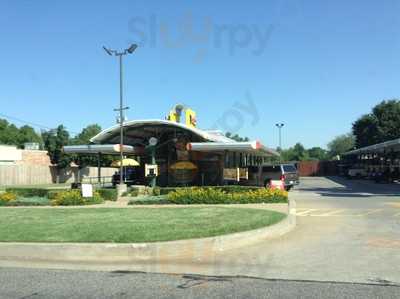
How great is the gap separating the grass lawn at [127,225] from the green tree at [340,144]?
131037 mm

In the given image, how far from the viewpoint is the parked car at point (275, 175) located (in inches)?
1411

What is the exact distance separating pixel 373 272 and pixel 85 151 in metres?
30.7

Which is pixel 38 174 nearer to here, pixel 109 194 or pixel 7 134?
A: pixel 109 194

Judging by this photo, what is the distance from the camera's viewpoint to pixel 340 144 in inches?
5827

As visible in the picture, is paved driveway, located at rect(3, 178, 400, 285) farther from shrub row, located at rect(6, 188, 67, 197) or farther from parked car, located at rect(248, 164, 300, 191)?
parked car, located at rect(248, 164, 300, 191)

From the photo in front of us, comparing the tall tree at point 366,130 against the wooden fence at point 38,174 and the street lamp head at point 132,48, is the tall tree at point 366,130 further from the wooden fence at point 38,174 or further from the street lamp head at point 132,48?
the street lamp head at point 132,48

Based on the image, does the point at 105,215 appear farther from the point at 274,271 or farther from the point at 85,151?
the point at 85,151

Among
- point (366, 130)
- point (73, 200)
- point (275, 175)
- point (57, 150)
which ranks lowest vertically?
point (73, 200)

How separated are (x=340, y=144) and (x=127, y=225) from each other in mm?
141018

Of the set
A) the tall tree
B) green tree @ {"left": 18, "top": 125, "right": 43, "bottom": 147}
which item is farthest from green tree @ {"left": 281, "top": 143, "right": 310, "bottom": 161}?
green tree @ {"left": 18, "top": 125, "right": 43, "bottom": 147}

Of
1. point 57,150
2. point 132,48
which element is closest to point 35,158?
point 57,150

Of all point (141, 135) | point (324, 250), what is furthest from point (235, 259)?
point (141, 135)

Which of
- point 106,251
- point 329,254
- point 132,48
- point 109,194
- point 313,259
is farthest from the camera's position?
point 132,48

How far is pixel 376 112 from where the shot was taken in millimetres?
82062
